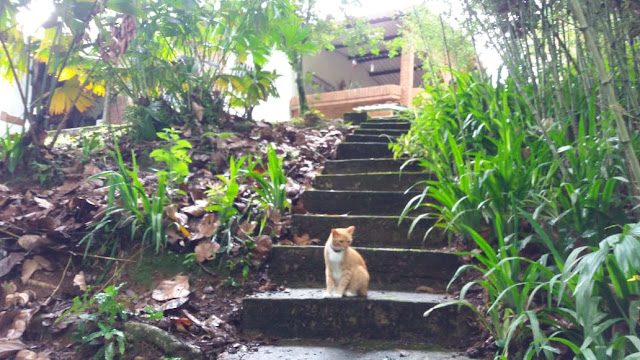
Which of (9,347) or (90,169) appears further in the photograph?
(90,169)

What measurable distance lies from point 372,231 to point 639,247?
196 centimetres

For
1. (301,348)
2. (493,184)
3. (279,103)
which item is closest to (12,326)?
(301,348)

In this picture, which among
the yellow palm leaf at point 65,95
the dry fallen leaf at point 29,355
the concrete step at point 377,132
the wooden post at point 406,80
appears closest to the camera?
the dry fallen leaf at point 29,355

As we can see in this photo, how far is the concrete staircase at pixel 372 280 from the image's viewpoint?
8.77ft

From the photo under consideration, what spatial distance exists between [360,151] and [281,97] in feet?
13.6

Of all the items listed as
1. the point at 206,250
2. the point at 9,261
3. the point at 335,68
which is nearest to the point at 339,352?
the point at 206,250

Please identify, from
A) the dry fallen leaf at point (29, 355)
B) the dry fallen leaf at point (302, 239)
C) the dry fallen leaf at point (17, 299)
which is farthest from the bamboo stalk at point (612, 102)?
the dry fallen leaf at point (17, 299)

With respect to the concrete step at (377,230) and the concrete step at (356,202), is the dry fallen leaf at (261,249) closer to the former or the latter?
the concrete step at (377,230)

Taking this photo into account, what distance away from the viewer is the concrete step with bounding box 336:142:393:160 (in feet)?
16.8

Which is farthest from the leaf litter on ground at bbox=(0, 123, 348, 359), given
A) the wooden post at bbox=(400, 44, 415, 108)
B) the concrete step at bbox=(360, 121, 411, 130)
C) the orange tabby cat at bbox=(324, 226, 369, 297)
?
the wooden post at bbox=(400, 44, 415, 108)

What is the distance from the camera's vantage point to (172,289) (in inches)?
113

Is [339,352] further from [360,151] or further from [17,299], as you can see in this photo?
[360,151]

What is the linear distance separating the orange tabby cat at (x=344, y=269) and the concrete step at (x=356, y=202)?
1069 mm

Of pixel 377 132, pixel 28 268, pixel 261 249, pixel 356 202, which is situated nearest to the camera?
pixel 28 268
